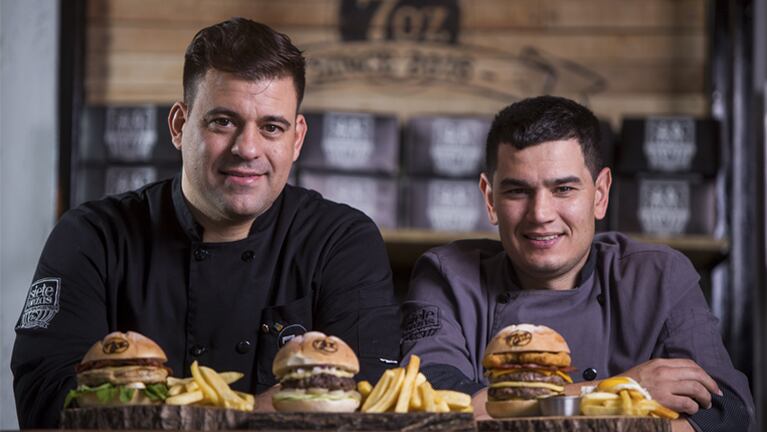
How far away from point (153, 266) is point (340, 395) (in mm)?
811

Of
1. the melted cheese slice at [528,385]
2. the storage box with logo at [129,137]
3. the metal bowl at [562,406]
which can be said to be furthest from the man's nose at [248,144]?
the storage box with logo at [129,137]

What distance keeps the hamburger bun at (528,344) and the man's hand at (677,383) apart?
36 centimetres

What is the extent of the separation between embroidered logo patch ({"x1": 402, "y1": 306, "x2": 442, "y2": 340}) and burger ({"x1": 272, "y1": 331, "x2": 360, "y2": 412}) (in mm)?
677

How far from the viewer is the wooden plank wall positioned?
3.94 m

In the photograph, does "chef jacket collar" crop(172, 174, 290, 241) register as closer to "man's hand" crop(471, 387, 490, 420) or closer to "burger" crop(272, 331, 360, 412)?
"man's hand" crop(471, 387, 490, 420)

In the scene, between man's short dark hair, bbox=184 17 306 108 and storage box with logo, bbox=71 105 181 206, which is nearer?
man's short dark hair, bbox=184 17 306 108

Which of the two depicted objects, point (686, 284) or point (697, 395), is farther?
point (686, 284)

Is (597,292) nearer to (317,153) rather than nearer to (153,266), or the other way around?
(153,266)

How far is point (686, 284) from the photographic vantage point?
7.64 feet

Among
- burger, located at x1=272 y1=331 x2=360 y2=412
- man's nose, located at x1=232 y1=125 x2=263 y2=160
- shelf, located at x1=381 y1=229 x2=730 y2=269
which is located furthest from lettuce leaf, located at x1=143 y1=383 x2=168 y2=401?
shelf, located at x1=381 y1=229 x2=730 y2=269

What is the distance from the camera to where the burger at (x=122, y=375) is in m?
1.53

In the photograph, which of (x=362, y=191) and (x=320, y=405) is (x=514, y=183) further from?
(x=362, y=191)

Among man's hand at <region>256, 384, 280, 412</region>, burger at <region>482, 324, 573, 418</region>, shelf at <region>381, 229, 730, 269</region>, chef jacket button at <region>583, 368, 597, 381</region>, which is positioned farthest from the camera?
shelf at <region>381, 229, 730, 269</region>

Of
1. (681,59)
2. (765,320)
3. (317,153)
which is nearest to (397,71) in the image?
(317,153)
